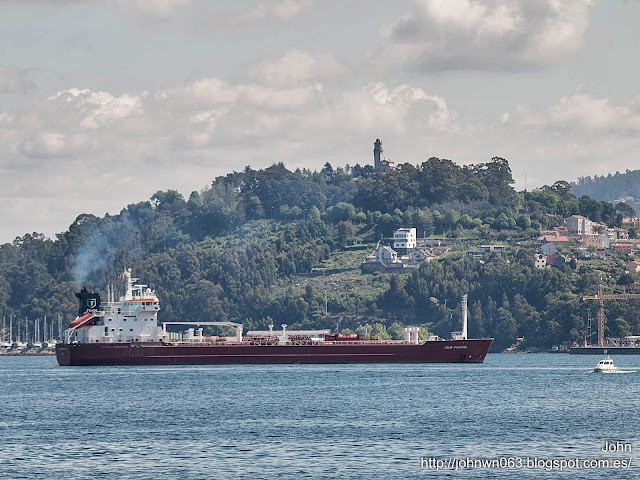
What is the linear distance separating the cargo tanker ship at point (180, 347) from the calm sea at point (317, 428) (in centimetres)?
1697

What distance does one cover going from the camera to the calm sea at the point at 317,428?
169ft

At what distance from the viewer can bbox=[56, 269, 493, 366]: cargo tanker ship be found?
405 feet

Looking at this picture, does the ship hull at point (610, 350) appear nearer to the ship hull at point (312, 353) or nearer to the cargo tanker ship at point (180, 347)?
the cargo tanker ship at point (180, 347)

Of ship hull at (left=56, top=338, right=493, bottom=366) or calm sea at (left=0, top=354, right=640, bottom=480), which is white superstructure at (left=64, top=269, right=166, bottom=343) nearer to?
ship hull at (left=56, top=338, right=493, bottom=366)

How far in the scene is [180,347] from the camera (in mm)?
126250

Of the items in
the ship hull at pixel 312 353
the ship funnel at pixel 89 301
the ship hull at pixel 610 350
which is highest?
the ship funnel at pixel 89 301

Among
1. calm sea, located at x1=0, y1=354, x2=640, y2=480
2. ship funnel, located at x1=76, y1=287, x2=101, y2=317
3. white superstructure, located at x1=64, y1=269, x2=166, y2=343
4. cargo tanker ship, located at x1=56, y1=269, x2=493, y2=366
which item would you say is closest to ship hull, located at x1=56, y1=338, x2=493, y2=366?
cargo tanker ship, located at x1=56, y1=269, x2=493, y2=366

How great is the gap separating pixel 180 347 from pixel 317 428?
63.0 m

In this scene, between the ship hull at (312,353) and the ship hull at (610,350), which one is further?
the ship hull at (610,350)

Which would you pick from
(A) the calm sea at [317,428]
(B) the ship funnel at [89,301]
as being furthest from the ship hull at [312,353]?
(A) the calm sea at [317,428]

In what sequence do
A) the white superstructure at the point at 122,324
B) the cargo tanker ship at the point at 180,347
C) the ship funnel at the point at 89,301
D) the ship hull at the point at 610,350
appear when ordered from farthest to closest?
the ship hull at the point at 610,350
the ship funnel at the point at 89,301
the white superstructure at the point at 122,324
the cargo tanker ship at the point at 180,347

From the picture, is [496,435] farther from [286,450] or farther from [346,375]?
[346,375]

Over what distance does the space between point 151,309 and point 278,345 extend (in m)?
13.7

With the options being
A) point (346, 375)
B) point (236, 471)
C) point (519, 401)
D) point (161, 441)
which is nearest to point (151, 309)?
point (346, 375)
